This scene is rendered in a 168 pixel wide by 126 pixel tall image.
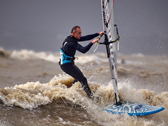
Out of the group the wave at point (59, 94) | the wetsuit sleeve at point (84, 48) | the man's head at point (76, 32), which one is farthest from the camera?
the man's head at point (76, 32)

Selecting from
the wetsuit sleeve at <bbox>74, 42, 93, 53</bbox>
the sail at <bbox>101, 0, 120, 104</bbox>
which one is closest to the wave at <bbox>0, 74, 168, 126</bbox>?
the sail at <bbox>101, 0, 120, 104</bbox>

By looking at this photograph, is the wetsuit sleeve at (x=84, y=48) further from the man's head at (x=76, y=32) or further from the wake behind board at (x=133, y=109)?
the wake behind board at (x=133, y=109)

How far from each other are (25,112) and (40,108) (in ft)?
0.99

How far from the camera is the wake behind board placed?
293 centimetres

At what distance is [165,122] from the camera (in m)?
2.96

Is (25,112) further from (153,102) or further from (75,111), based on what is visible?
(153,102)

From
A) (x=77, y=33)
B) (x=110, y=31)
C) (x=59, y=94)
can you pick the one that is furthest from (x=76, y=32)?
(x=59, y=94)

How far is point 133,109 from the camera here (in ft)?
9.98

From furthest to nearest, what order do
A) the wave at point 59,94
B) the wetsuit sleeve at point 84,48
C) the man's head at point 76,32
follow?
1. the man's head at point 76,32
2. the wave at point 59,94
3. the wetsuit sleeve at point 84,48

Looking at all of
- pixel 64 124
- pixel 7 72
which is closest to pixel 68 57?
pixel 64 124

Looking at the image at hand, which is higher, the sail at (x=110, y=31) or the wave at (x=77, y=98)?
the sail at (x=110, y=31)

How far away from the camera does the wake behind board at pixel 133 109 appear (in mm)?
2934

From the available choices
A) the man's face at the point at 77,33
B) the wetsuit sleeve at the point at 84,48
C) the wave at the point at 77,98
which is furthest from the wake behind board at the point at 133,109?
the man's face at the point at 77,33

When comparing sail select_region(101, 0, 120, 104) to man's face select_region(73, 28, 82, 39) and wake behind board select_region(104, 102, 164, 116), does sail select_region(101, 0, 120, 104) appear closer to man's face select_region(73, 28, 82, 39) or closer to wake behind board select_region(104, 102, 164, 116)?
wake behind board select_region(104, 102, 164, 116)
